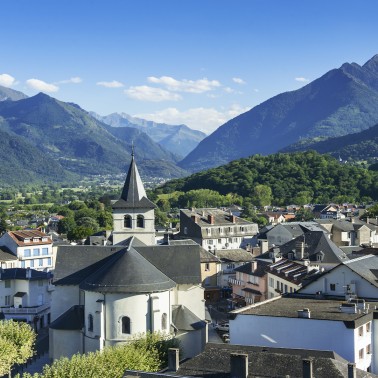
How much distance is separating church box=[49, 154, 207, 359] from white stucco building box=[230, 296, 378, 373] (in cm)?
576

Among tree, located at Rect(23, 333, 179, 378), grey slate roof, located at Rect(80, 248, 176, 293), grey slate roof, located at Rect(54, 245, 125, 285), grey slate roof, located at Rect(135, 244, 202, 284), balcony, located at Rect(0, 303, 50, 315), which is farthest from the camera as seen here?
balcony, located at Rect(0, 303, 50, 315)

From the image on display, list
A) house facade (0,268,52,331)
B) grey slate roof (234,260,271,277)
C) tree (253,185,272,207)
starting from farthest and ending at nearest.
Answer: tree (253,185,272,207)
house facade (0,268,52,331)
grey slate roof (234,260,271,277)

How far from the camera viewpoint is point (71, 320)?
45812 mm

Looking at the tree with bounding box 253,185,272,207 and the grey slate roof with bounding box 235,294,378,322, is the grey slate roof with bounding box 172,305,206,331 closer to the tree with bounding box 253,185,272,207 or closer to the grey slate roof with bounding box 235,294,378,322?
the grey slate roof with bounding box 235,294,378,322

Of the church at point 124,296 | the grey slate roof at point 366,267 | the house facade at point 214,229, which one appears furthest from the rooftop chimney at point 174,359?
the house facade at point 214,229

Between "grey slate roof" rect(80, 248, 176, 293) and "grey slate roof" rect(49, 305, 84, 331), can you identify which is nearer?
"grey slate roof" rect(80, 248, 176, 293)

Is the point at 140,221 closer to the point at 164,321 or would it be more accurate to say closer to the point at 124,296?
the point at 164,321

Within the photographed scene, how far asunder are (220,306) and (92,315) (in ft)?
90.9

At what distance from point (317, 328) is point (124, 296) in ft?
40.1

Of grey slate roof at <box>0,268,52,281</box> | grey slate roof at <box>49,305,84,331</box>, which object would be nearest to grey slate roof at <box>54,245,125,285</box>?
grey slate roof at <box>49,305,84,331</box>

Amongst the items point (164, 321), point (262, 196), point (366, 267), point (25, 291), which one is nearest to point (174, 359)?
point (164, 321)

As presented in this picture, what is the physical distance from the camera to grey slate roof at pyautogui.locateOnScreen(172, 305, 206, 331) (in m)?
45.3

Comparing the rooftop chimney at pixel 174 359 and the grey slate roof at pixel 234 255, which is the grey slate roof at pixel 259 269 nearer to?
the grey slate roof at pixel 234 255

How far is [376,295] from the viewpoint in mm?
42500
